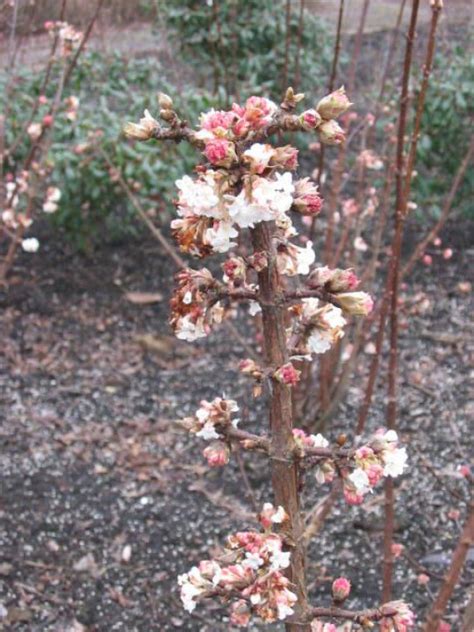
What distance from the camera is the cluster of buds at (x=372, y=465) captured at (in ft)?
3.27

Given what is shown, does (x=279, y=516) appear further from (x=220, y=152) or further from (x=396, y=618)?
(x=220, y=152)

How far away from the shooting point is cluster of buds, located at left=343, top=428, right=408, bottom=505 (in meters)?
1.00

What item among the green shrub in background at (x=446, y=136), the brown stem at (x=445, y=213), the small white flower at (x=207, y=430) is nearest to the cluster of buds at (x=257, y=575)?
the small white flower at (x=207, y=430)

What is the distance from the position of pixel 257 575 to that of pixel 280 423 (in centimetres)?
17

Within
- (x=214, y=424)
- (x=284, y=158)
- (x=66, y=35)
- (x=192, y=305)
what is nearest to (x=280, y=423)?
(x=214, y=424)

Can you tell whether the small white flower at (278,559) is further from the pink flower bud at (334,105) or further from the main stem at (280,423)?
the pink flower bud at (334,105)

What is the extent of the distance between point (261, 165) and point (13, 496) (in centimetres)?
245

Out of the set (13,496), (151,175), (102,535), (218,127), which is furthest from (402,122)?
(151,175)

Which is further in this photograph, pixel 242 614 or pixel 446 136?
pixel 446 136

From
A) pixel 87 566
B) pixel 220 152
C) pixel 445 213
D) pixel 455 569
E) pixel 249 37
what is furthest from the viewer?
pixel 249 37

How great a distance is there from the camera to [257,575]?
3.11ft

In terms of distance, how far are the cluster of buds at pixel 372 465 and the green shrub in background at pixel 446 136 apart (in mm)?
4021

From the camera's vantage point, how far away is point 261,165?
34.7 inches

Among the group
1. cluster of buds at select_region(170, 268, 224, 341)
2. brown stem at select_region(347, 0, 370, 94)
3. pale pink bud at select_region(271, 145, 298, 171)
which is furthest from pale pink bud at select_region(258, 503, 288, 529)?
brown stem at select_region(347, 0, 370, 94)
